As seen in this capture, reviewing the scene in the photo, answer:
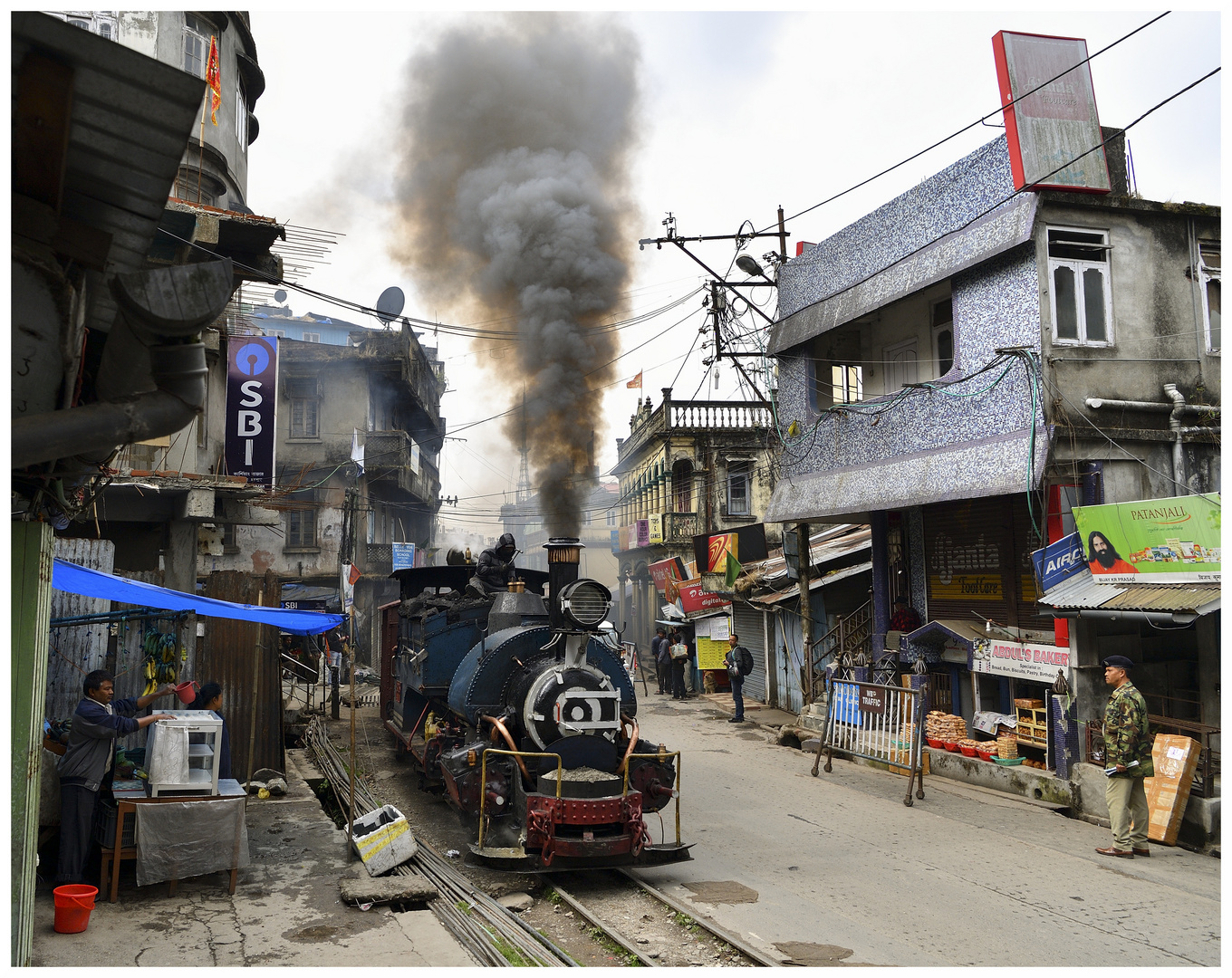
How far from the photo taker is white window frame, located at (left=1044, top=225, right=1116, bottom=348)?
10914 mm

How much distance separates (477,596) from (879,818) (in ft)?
17.5

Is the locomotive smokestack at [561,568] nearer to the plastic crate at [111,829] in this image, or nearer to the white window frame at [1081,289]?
the plastic crate at [111,829]

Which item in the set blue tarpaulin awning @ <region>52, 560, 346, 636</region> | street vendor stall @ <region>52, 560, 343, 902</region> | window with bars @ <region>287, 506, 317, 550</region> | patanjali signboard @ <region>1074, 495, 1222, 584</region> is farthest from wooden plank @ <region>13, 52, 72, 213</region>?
window with bars @ <region>287, 506, 317, 550</region>

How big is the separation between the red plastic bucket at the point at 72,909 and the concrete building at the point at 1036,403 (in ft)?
31.1

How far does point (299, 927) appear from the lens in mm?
6227

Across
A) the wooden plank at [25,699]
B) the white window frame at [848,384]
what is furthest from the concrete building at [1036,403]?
the wooden plank at [25,699]

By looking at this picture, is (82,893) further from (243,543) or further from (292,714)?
(243,543)

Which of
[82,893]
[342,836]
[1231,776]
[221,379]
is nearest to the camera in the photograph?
[82,893]

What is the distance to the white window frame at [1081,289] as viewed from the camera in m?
10.9

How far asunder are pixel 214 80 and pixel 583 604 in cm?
1249

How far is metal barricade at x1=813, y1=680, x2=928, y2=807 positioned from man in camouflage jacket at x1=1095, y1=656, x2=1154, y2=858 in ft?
8.12

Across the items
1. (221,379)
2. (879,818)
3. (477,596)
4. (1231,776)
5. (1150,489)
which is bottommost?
(879,818)

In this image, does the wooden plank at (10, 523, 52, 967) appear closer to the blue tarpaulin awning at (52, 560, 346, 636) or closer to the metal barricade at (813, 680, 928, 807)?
the blue tarpaulin awning at (52, 560, 346, 636)

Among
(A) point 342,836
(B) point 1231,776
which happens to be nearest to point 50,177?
(A) point 342,836
